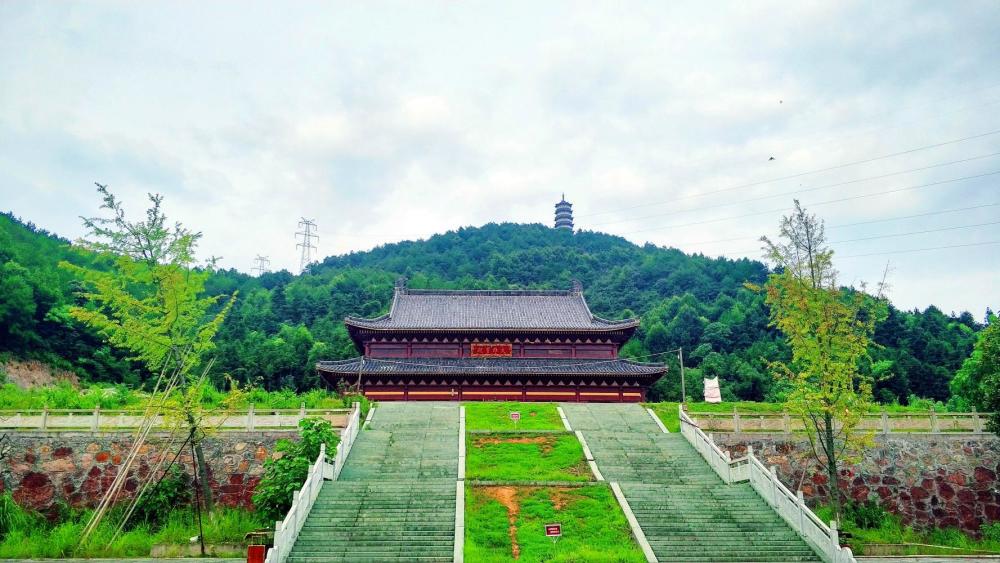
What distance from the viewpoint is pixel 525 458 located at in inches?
959

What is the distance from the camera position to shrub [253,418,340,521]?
20.0m

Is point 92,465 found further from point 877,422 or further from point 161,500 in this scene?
point 877,422

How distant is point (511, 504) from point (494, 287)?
63.2 metres

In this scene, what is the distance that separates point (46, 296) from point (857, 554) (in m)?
58.3

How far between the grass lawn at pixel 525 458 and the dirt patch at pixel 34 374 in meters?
39.3

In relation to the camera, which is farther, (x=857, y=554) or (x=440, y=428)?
(x=440, y=428)

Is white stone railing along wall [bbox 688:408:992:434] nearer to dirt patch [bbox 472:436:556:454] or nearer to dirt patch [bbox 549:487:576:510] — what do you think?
dirt patch [bbox 472:436:556:454]

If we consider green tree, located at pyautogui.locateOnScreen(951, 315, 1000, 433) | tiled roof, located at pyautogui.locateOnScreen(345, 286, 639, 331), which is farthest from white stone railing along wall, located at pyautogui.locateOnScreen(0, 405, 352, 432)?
green tree, located at pyautogui.locateOnScreen(951, 315, 1000, 433)

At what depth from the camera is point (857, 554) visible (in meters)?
19.7

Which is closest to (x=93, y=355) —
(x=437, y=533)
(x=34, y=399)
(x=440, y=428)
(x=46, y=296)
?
(x=46, y=296)

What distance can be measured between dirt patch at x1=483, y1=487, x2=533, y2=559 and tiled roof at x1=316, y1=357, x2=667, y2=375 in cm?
1595

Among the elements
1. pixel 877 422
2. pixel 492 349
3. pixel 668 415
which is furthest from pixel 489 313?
pixel 877 422

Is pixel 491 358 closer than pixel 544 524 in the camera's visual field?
No

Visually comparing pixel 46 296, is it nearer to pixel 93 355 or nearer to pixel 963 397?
pixel 93 355
